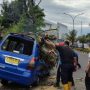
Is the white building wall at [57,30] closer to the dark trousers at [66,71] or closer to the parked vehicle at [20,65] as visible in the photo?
the parked vehicle at [20,65]

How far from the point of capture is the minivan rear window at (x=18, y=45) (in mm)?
14604

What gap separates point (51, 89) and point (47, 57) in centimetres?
203

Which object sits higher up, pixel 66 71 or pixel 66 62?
pixel 66 62

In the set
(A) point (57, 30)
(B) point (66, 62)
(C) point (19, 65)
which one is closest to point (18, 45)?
(C) point (19, 65)

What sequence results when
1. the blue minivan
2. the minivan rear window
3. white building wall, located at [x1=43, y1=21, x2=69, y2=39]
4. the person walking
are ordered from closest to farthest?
1. the person walking
2. the blue minivan
3. the minivan rear window
4. white building wall, located at [x1=43, y1=21, x2=69, y2=39]

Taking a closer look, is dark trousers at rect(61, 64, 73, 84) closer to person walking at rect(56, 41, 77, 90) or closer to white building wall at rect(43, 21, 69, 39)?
person walking at rect(56, 41, 77, 90)

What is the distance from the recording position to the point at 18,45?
15.1m

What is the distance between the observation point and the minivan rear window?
1460 centimetres

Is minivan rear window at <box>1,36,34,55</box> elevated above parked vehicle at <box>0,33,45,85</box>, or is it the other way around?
minivan rear window at <box>1,36,34,55</box>

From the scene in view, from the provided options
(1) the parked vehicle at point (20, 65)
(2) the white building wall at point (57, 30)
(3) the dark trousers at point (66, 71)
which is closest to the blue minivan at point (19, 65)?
(1) the parked vehicle at point (20, 65)

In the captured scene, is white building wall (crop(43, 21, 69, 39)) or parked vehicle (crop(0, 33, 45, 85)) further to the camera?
white building wall (crop(43, 21, 69, 39))

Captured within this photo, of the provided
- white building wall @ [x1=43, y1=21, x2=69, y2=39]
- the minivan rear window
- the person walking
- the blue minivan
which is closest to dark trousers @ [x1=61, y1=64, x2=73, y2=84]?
the person walking

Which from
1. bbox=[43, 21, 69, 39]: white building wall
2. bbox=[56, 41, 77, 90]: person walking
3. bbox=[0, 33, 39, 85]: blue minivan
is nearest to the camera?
bbox=[56, 41, 77, 90]: person walking

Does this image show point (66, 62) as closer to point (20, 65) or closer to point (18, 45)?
point (20, 65)
